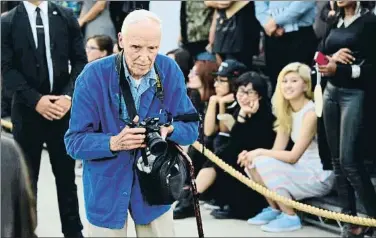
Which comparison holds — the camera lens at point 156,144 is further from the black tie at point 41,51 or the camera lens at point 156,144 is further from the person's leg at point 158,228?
the black tie at point 41,51

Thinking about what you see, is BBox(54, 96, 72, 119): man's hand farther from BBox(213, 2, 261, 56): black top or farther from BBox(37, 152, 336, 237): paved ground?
BBox(213, 2, 261, 56): black top

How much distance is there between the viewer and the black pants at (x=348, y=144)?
5.14m

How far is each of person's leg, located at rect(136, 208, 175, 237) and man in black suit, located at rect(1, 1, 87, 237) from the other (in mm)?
1209

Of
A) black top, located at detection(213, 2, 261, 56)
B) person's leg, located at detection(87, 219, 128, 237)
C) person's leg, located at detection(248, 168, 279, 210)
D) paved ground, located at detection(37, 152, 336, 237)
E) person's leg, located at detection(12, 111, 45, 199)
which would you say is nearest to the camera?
person's leg, located at detection(87, 219, 128, 237)

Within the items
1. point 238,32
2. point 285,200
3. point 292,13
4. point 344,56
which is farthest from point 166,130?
point 238,32

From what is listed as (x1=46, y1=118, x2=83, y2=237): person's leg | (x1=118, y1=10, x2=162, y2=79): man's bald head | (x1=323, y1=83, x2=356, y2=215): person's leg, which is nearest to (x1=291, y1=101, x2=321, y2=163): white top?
(x1=323, y1=83, x2=356, y2=215): person's leg

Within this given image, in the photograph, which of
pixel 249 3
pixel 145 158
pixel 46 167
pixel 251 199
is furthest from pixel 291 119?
pixel 145 158

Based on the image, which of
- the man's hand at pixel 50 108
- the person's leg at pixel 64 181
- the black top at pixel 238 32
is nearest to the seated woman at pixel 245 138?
the black top at pixel 238 32

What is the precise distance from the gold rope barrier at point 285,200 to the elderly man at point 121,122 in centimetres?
188

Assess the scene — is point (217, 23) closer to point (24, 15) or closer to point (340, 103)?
point (340, 103)

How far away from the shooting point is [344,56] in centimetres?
515

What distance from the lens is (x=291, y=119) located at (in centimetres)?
600

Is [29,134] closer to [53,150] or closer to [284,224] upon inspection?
[53,150]

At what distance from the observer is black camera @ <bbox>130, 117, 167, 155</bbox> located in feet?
10.4
